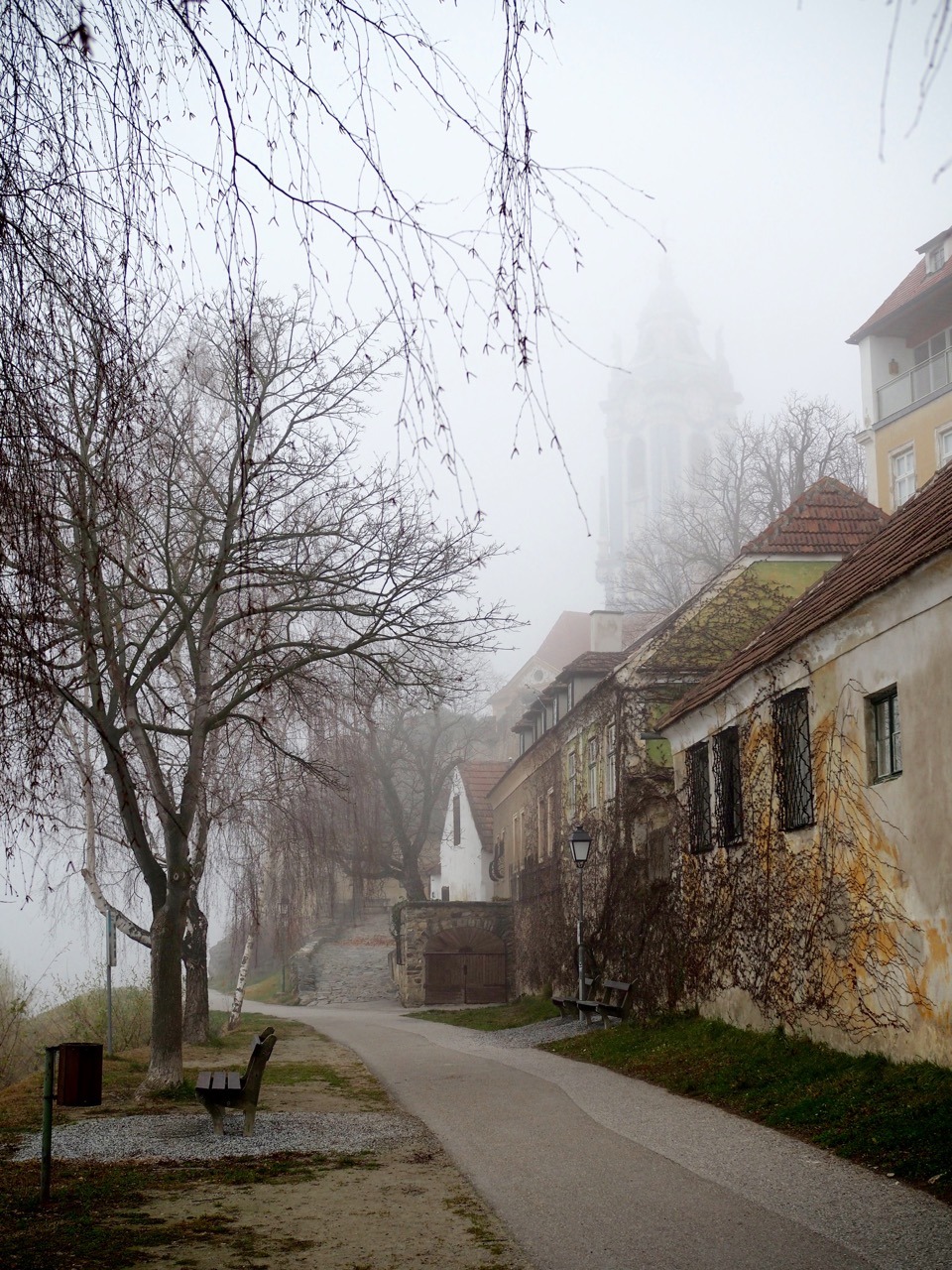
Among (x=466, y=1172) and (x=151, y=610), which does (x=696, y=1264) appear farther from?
(x=151, y=610)

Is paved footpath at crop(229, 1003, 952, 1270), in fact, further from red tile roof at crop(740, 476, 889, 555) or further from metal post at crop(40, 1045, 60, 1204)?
red tile roof at crop(740, 476, 889, 555)

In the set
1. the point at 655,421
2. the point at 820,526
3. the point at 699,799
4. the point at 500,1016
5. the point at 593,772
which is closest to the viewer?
the point at 699,799

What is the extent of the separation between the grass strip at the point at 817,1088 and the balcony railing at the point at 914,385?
22051 mm

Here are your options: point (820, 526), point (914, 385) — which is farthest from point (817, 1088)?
point (914, 385)

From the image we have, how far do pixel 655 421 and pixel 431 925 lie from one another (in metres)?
123

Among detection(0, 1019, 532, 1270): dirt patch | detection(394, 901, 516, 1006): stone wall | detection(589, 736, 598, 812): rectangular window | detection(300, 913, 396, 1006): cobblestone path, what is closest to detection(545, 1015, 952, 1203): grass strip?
detection(0, 1019, 532, 1270): dirt patch

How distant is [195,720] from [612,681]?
10.5 metres

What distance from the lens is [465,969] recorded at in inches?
1591

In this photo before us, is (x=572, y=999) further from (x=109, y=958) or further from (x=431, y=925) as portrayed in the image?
(x=431, y=925)

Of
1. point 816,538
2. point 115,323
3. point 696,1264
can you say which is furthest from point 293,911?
point 115,323

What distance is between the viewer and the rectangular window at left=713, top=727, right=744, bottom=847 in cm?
1689

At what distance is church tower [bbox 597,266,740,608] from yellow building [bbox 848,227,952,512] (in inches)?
4372

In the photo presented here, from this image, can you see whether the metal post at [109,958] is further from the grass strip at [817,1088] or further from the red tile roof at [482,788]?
the red tile roof at [482,788]

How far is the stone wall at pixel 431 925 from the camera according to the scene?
4056cm
